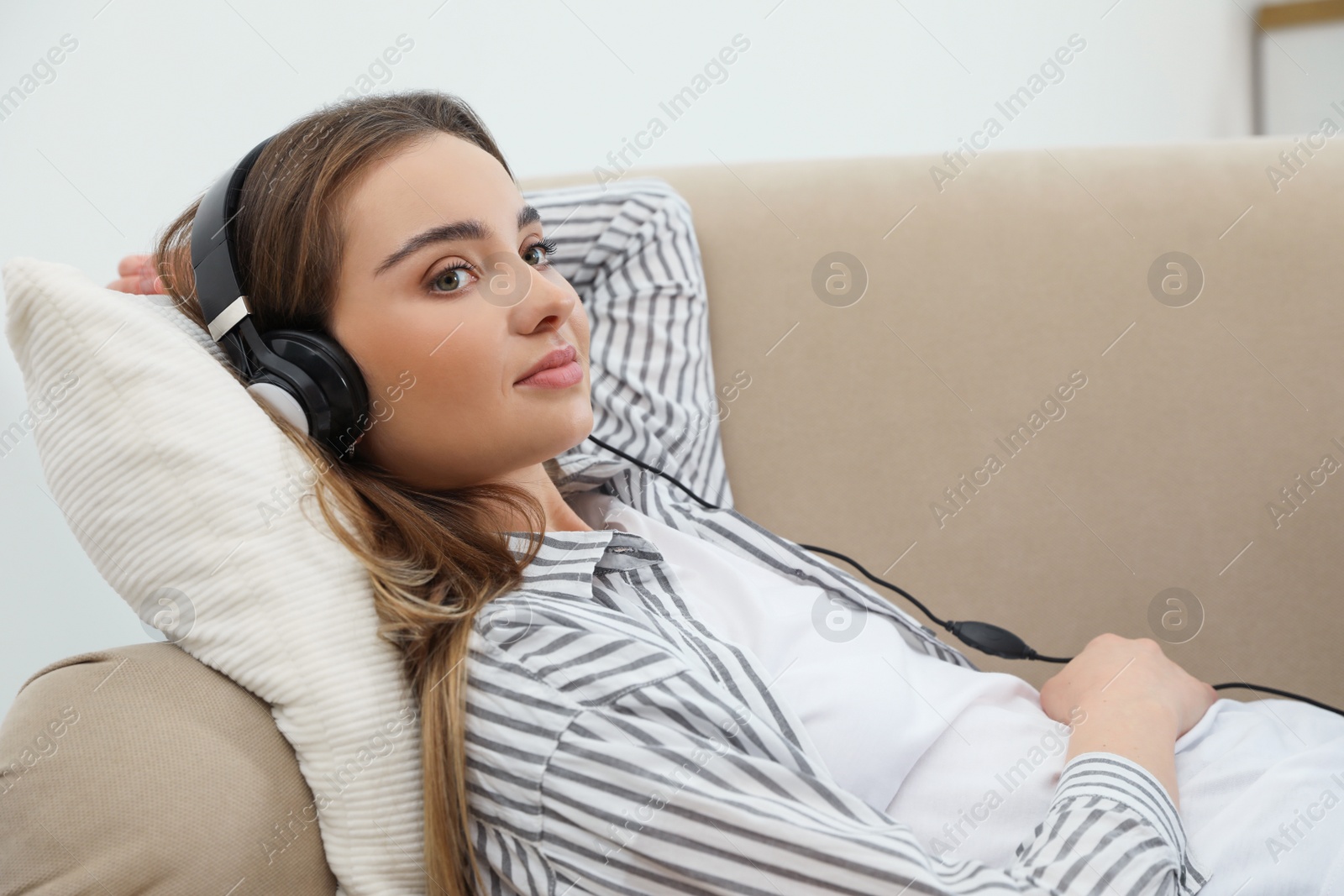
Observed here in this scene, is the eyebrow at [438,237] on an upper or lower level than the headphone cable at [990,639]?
lower

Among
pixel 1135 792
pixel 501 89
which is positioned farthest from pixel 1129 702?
pixel 501 89

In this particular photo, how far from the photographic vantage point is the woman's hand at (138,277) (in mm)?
1019

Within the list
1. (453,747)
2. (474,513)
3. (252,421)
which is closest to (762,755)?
(453,747)

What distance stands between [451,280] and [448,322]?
49 millimetres

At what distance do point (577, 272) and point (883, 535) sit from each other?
0.53 meters

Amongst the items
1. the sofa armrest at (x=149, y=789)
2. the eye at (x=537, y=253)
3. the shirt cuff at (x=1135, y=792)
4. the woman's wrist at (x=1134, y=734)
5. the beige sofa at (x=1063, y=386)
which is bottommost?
the sofa armrest at (x=149, y=789)

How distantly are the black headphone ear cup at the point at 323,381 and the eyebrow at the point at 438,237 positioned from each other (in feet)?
0.27

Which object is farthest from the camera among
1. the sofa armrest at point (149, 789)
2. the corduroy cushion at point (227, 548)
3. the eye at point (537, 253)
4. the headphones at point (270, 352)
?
the eye at point (537, 253)

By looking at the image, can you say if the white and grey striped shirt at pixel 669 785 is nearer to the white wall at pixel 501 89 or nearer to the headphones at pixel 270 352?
the headphones at pixel 270 352

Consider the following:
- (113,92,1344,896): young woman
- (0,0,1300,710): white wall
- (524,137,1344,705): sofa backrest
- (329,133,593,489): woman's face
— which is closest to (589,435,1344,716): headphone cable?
(113,92,1344,896): young woman

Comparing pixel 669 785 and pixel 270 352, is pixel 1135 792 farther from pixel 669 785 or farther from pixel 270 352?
pixel 270 352

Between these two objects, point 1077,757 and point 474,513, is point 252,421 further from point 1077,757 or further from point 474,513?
point 1077,757

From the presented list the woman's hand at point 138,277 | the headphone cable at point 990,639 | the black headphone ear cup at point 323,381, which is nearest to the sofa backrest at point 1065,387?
the headphone cable at point 990,639

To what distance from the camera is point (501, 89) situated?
4.96ft
